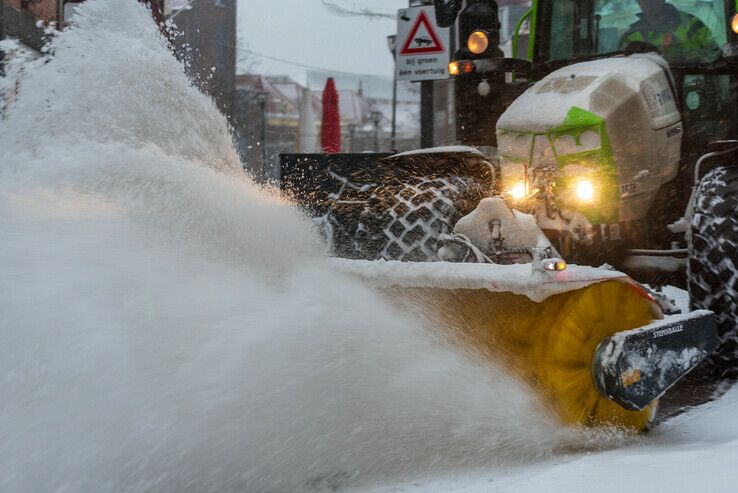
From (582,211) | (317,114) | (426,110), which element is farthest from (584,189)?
(317,114)

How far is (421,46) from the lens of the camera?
10.5m

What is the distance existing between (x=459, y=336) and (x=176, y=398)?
3.89ft

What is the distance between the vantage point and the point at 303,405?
9.98ft

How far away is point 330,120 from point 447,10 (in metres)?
6.80

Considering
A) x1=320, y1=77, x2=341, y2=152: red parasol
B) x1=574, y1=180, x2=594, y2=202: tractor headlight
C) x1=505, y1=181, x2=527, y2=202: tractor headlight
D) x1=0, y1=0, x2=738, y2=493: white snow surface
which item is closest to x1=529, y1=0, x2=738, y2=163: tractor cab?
x1=574, y1=180, x2=594, y2=202: tractor headlight

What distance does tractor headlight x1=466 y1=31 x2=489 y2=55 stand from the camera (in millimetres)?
5523

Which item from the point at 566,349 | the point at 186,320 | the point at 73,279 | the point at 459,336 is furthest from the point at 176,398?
the point at 566,349

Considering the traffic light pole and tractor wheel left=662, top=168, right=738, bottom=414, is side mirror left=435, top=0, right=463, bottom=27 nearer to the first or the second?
tractor wheel left=662, top=168, right=738, bottom=414

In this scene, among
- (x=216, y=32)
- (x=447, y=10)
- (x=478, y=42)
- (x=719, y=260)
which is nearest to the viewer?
(x=719, y=260)

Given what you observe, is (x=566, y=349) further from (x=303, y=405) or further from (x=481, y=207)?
(x=303, y=405)

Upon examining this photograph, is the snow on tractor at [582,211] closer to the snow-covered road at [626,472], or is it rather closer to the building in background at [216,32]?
the snow-covered road at [626,472]

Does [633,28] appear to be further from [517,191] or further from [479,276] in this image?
[479,276]

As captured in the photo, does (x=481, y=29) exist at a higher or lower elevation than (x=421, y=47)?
lower

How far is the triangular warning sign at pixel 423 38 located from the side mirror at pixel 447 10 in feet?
17.7
